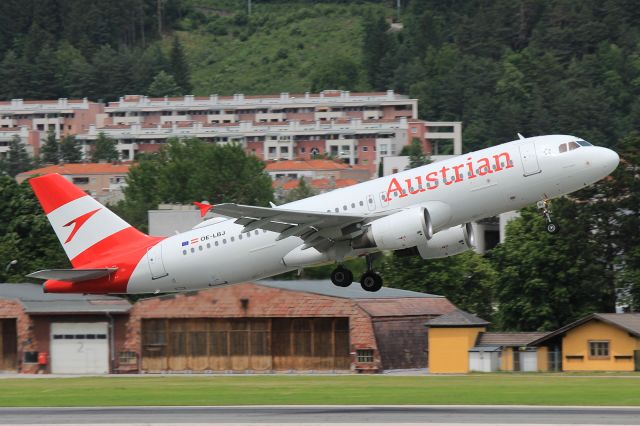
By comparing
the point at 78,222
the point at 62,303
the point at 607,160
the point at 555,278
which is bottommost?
the point at 62,303

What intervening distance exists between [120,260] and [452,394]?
16.2m

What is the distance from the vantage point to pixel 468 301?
12038 centimetres

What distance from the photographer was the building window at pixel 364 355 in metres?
94.0

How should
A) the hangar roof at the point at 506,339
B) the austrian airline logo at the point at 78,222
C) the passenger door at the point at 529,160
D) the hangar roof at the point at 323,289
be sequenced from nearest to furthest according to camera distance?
the passenger door at the point at 529,160, the austrian airline logo at the point at 78,222, the hangar roof at the point at 323,289, the hangar roof at the point at 506,339

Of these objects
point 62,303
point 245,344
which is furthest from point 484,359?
point 62,303

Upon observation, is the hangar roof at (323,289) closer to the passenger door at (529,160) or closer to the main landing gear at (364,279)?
the main landing gear at (364,279)

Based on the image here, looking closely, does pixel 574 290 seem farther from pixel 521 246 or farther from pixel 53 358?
pixel 53 358

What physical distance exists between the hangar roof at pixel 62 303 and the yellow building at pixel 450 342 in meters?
21.1

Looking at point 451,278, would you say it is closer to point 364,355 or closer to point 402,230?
point 364,355

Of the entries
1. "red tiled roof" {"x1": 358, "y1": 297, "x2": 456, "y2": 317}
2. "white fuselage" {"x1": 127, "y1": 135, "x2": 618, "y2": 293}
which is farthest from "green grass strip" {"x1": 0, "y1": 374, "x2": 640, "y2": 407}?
"red tiled roof" {"x1": 358, "y1": 297, "x2": 456, "y2": 317}

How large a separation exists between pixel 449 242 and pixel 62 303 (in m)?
44.0

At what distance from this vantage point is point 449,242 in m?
63.2

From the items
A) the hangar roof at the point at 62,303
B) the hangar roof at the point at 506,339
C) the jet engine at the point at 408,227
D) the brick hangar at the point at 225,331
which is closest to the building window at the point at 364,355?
the brick hangar at the point at 225,331

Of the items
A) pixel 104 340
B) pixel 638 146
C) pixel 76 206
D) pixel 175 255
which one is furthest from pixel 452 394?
pixel 638 146
